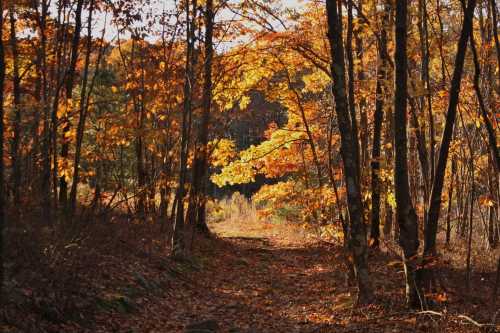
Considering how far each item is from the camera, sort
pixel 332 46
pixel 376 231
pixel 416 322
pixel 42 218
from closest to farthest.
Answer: pixel 416 322, pixel 332 46, pixel 42 218, pixel 376 231

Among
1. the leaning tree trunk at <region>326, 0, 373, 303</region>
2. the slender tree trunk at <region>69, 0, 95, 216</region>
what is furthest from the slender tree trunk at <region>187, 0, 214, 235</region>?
the leaning tree trunk at <region>326, 0, 373, 303</region>

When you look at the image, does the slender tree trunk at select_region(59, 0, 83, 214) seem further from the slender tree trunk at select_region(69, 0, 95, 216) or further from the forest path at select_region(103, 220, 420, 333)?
the forest path at select_region(103, 220, 420, 333)

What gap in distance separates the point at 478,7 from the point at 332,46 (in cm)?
640

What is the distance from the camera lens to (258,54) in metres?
11.4

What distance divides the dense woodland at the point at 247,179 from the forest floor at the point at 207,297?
0.03 meters

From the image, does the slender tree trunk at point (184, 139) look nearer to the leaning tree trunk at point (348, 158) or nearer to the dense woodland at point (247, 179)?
the dense woodland at point (247, 179)

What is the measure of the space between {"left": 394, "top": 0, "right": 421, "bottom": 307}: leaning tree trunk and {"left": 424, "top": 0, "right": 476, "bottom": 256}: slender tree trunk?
1.01 ft

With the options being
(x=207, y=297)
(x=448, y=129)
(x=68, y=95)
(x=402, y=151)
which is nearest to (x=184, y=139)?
(x=207, y=297)

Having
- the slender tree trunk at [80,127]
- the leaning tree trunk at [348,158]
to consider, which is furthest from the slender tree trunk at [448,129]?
the slender tree trunk at [80,127]

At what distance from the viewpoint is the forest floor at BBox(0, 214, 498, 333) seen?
598 cm

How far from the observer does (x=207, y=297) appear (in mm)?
9062

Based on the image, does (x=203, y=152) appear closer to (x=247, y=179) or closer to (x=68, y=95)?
(x=247, y=179)

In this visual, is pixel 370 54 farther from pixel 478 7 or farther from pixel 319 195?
pixel 319 195

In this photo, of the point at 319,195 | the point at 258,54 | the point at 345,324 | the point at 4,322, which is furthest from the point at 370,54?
the point at 4,322
